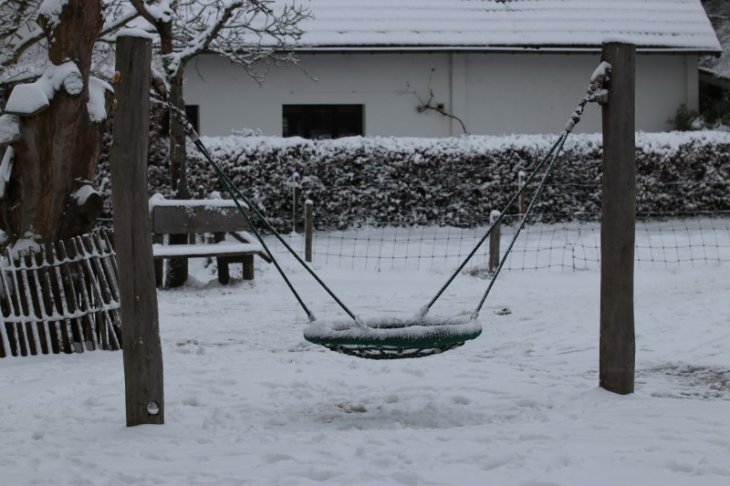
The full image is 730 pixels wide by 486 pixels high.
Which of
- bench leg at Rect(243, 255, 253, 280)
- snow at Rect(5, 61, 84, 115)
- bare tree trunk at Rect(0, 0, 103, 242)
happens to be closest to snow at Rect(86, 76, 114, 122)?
bare tree trunk at Rect(0, 0, 103, 242)

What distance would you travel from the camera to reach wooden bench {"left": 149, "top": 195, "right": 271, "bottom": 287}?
1210 cm

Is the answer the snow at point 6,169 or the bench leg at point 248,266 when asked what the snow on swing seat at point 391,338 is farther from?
the bench leg at point 248,266

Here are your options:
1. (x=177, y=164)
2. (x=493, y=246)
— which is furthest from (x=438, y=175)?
(x=177, y=164)

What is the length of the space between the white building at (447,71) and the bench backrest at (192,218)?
8518 millimetres

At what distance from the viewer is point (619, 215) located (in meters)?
6.12

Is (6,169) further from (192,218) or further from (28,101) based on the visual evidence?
(192,218)

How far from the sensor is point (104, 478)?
4.55 meters

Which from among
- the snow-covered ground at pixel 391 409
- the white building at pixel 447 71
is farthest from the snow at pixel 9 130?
the white building at pixel 447 71

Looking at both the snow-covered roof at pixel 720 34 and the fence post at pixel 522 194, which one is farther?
the snow-covered roof at pixel 720 34

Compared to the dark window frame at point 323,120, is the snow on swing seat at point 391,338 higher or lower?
lower

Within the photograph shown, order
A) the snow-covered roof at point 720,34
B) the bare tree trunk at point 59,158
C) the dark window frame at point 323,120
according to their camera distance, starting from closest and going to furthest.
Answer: the bare tree trunk at point 59,158 < the dark window frame at point 323,120 < the snow-covered roof at point 720,34

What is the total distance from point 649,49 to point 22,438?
60.6 feet

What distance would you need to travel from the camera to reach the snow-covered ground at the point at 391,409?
15.2 ft

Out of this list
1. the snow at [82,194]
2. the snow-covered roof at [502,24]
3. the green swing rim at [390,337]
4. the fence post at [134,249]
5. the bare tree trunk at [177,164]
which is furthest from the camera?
the snow-covered roof at [502,24]
